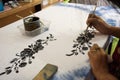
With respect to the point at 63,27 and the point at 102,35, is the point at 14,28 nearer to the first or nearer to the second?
the point at 63,27

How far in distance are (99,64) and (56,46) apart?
9.9 inches

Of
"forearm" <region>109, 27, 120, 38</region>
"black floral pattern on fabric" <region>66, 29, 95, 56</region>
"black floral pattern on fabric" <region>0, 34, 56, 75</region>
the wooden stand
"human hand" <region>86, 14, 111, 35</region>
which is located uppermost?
"human hand" <region>86, 14, 111, 35</region>

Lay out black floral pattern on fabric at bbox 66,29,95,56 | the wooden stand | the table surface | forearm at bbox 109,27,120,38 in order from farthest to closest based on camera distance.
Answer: the wooden stand, forearm at bbox 109,27,120,38, black floral pattern on fabric at bbox 66,29,95,56, the table surface

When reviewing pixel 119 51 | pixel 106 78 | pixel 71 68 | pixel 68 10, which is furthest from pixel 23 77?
pixel 68 10

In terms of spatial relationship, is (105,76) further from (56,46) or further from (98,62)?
(56,46)

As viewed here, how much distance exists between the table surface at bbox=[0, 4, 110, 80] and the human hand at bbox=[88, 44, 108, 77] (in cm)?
3

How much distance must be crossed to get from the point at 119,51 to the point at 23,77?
48cm

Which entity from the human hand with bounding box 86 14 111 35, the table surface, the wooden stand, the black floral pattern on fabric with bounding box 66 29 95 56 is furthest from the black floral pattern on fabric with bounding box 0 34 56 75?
the wooden stand

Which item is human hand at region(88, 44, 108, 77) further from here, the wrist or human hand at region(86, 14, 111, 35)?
human hand at region(86, 14, 111, 35)

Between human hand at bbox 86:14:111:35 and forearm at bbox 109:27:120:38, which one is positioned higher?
human hand at bbox 86:14:111:35

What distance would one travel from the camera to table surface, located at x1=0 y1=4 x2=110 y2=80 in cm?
74

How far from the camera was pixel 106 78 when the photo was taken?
0.75 meters

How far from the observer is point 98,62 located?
80 centimetres

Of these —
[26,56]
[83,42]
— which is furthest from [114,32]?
[26,56]
